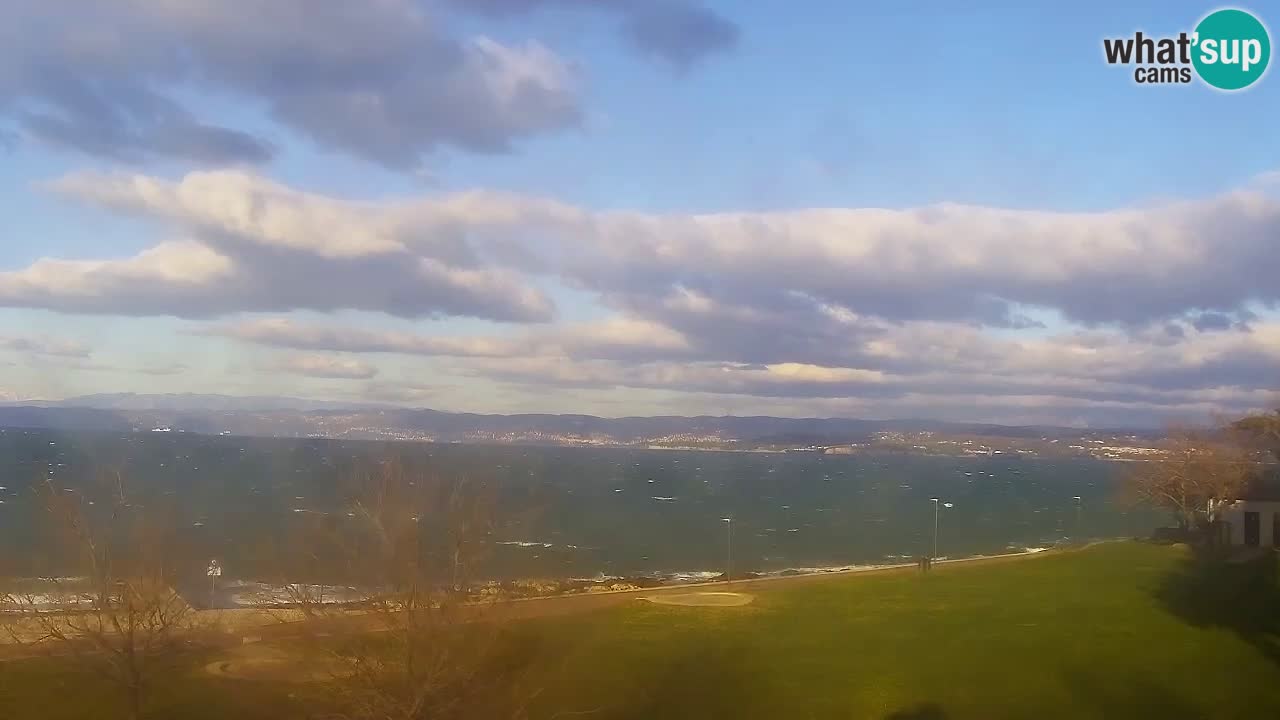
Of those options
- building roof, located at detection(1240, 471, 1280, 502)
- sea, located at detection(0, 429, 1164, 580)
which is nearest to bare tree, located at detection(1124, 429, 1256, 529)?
building roof, located at detection(1240, 471, 1280, 502)

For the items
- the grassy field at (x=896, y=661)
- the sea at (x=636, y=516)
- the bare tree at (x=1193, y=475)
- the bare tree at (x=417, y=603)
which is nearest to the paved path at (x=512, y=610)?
the bare tree at (x=417, y=603)

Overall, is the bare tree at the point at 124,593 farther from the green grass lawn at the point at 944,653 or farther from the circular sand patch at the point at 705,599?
the circular sand patch at the point at 705,599

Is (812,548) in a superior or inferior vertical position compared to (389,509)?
inferior

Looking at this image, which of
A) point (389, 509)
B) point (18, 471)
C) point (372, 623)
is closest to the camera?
point (389, 509)

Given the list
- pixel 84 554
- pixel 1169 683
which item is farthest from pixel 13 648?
pixel 1169 683

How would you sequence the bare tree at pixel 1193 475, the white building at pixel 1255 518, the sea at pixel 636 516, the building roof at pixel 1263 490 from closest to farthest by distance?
the white building at pixel 1255 518 → the building roof at pixel 1263 490 → the bare tree at pixel 1193 475 → the sea at pixel 636 516

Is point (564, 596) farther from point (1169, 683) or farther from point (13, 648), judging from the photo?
point (1169, 683)

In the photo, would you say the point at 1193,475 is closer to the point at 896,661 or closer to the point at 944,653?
the point at 944,653
